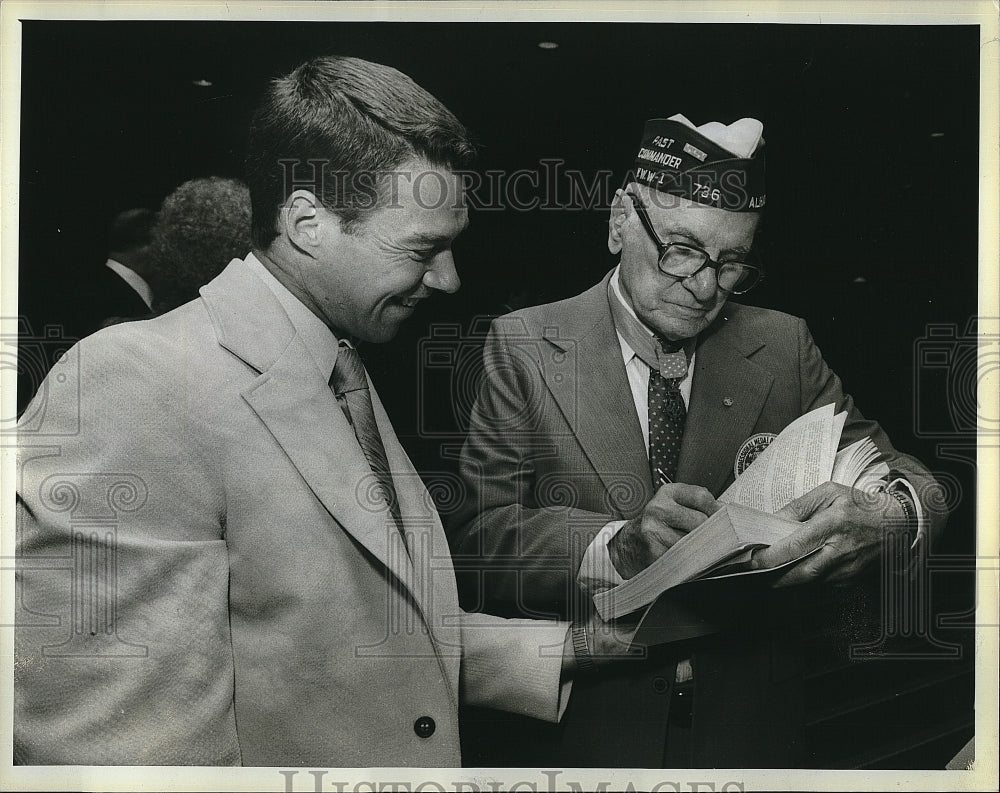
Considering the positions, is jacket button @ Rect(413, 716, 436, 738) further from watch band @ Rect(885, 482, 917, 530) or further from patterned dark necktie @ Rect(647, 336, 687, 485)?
watch band @ Rect(885, 482, 917, 530)

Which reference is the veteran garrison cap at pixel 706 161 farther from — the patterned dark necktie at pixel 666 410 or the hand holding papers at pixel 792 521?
the hand holding papers at pixel 792 521

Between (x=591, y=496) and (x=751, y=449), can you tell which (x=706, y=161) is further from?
(x=591, y=496)

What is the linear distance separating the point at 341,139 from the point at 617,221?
69 centimetres

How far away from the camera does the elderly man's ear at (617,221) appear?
2645 millimetres

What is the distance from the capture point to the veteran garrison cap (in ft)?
8.60

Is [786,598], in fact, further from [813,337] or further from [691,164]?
[691,164]

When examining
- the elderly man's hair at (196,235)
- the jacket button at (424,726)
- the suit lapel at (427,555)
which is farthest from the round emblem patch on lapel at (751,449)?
the elderly man's hair at (196,235)

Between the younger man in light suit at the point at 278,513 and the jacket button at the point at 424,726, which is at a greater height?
the younger man in light suit at the point at 278,513

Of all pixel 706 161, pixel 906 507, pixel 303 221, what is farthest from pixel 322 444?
pixel 906 507

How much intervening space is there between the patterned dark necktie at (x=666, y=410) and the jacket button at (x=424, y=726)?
790mm

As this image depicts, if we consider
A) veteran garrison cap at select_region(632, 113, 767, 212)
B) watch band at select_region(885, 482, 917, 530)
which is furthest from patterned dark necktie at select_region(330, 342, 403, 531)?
watch band at select_region(885, 482, 917, 530)

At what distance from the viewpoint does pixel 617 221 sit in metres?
2.65

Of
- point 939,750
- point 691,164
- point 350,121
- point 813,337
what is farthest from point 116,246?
point 939,750

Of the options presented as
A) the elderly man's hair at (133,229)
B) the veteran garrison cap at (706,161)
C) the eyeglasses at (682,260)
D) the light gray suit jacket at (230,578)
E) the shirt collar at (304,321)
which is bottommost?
the light gray suit jacket at (230,578)
